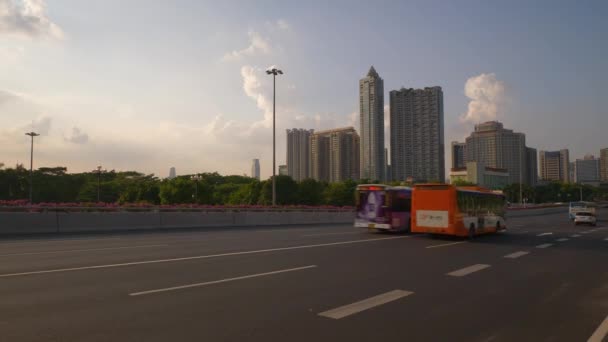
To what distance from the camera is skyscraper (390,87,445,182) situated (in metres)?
144

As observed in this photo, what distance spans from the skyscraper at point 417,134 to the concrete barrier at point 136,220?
113m

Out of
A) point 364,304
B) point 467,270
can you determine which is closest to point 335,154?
point 467,270

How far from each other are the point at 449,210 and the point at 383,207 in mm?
5597

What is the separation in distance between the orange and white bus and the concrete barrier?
15.7m

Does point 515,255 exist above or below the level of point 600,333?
below

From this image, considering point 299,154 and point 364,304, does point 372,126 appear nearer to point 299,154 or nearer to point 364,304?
point 299,154

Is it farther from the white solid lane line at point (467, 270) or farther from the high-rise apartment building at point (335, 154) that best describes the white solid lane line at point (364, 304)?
the high-rise apartment building at point (335, 154)

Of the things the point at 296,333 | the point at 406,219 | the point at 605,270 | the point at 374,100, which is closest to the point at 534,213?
the point at 406,219

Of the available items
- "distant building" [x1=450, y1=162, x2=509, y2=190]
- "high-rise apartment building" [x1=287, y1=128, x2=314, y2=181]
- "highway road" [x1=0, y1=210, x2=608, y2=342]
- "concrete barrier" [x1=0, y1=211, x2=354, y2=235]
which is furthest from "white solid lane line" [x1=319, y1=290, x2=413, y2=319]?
"high-rise apartment building" [x1=287, y1=128, x2=314, y2=181]

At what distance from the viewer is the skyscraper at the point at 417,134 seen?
144 metres

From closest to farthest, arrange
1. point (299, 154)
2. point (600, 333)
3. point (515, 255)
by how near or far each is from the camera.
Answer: point (600, 333)
point (515, 255)
point (299, 154)

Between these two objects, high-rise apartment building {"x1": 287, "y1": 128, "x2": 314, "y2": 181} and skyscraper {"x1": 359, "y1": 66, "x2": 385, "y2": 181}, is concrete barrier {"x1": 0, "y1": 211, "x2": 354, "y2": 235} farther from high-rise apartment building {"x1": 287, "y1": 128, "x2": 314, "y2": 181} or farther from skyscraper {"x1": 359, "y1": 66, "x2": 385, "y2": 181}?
high-rise apartment building {"x1": 287, "y1": 128, "x2": 314, "y2": 181}

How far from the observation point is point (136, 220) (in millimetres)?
27641

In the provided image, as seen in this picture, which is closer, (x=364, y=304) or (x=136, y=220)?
(x=364, y=304)
